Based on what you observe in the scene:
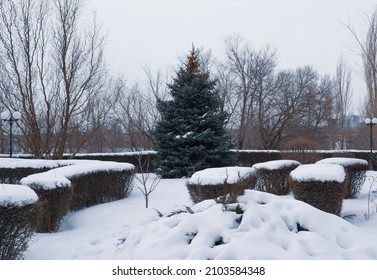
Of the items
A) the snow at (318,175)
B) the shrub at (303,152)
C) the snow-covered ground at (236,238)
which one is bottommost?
the snow-covered ground at (236,238)

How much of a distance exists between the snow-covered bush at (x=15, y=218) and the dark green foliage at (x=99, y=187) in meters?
3.33

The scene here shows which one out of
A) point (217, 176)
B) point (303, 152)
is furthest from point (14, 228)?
point (303, 152)

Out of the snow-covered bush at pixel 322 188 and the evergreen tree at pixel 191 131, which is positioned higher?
the evergreen tree at pixel 191 131

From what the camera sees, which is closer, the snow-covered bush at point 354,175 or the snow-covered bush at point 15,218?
the snow-covered bush at point 15,218

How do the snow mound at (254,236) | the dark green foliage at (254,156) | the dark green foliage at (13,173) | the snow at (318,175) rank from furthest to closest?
the dark green foliage at (254,156)
the dark green foliage at (13,173)
the snow at (318,175)
the snow mound at (254,236)

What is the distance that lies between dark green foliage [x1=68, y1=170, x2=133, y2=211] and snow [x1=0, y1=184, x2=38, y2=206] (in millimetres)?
3331

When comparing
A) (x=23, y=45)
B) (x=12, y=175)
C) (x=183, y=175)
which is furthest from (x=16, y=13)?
(x=183, y=175)

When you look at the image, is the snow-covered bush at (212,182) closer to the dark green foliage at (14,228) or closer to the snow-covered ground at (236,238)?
the snow-covered ground at (236,238)

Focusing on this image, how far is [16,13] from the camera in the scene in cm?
1327

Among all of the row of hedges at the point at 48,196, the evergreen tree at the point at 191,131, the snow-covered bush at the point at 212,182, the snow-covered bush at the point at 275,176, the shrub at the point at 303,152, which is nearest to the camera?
the row of hedges at the point at 48,196

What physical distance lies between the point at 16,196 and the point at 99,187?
15.2 feet

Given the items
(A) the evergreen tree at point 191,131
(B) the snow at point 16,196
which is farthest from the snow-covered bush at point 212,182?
(A) the evergreen tree at point 191,131

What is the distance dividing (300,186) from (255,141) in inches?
1024

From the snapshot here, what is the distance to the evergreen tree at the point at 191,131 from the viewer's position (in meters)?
14.4
